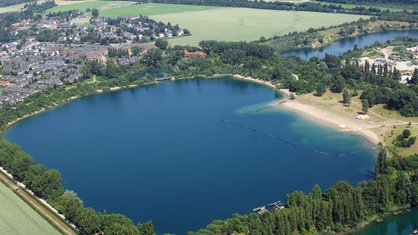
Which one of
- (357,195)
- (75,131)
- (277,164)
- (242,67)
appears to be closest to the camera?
(357,195)

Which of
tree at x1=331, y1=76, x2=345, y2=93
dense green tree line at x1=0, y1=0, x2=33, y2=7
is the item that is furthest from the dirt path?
dense green tree line at x1=0, y1=0, x2=33, y2=7

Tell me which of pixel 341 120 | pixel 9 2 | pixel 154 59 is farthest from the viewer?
pixel 9 2

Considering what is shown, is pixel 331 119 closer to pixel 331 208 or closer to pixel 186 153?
pixel 186 153

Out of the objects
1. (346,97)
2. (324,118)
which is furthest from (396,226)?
(346,97)

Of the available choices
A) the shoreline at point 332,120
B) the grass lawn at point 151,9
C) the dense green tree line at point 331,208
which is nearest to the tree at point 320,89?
the shoreline at point 332,120

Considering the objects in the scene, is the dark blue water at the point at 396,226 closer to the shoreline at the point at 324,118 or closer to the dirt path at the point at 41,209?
the shoreline at the point at 324,118

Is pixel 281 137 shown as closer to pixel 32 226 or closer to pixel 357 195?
pixel 357 195

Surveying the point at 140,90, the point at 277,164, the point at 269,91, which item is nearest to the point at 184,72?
the point at 140,90
